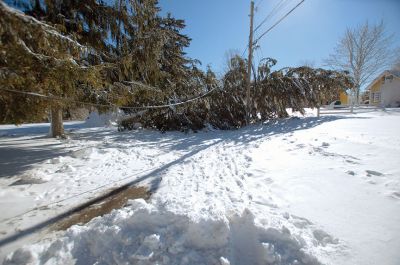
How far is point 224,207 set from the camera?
9.82 feet

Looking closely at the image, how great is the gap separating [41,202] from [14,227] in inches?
26.6

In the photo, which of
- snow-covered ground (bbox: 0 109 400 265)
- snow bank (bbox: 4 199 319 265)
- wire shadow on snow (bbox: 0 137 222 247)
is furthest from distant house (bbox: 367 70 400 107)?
snow bank (bbox: 4 199 319 265)

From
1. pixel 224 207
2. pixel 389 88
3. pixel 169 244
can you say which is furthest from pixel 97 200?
pixel 389 88

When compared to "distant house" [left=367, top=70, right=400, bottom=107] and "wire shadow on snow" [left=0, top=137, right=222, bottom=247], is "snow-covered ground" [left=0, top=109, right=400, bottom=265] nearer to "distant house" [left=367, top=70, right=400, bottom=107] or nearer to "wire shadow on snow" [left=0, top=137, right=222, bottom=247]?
"wire shadow on snow" [left=0, top=137, right=222, bottom=247]

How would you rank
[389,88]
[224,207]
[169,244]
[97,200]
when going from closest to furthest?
[169,244] < [224,207] < [97,200] < [389,88]

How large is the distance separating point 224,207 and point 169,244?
0.94 metres

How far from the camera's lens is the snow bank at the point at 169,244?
85.2 inches

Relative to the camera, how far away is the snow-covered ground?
221 centimetres

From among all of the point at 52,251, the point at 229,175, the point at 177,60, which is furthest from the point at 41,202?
the point at 177,60

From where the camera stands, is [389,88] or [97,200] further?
[389,88]

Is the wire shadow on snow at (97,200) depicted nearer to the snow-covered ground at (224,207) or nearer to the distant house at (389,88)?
the snow-covered ground at (224,207)

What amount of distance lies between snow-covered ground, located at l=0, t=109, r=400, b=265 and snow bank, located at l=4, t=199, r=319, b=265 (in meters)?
0.01

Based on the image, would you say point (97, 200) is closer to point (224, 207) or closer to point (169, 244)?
point (169, 244)

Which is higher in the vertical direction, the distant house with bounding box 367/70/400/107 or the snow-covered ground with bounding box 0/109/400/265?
the distant house with bounding box 367/70/400/107
